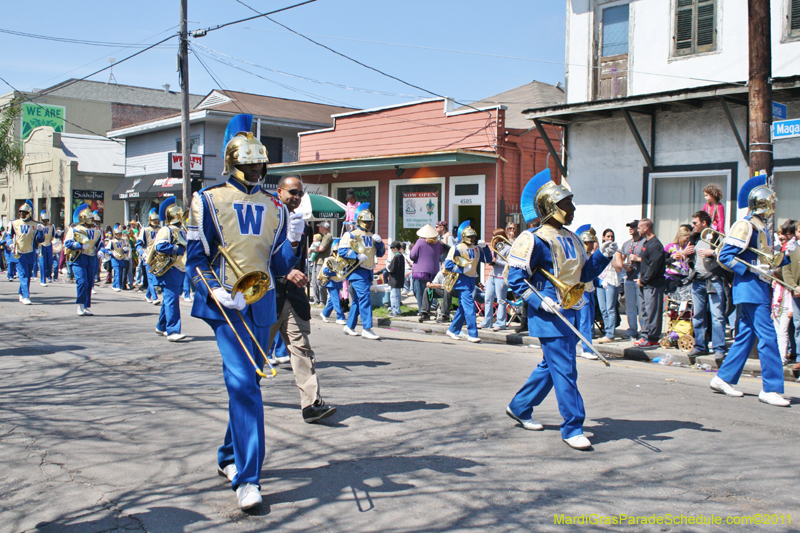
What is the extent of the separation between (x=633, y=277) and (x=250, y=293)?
845 cm

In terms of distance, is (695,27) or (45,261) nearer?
(695,27)

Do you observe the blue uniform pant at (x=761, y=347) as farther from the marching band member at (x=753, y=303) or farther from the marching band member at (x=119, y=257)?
the marching band member at (x=119, y=257)

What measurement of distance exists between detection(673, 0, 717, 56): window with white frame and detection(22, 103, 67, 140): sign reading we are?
38893mm

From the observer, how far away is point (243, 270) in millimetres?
4258

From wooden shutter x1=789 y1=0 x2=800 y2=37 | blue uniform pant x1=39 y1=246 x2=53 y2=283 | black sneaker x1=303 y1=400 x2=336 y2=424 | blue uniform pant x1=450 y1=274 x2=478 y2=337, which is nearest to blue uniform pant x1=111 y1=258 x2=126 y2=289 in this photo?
blue uniform pant x1=39 y1=246 x2=53 y2=283

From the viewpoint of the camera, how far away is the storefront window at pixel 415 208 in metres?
19.5

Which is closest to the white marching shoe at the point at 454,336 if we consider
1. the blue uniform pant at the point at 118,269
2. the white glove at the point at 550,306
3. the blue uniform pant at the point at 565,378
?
the blue uniform pant at the point at 565,378

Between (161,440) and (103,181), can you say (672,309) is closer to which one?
(161,440)

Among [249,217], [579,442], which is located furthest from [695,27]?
[249,217]

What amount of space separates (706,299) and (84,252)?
34.7ft

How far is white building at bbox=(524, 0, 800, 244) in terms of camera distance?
13.1 meters

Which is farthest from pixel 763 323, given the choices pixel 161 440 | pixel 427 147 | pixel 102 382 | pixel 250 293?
pixel 427 147

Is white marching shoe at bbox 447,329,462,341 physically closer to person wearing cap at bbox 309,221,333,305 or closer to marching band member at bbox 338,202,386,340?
marching band member at bbox 338,202,386,340

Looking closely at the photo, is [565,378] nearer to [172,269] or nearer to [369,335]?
[369,335]
